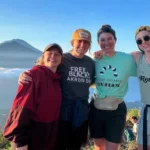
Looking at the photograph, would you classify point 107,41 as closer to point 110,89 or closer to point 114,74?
point 114,74

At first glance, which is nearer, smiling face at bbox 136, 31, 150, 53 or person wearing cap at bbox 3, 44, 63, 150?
person wearing cap at bbox 3, 44, 63, 150

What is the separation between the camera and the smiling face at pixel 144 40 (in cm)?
420

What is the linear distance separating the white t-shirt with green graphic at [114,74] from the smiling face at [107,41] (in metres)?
0.12

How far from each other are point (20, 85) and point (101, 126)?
4.63 feet

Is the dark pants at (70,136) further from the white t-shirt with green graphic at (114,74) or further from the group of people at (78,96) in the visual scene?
the white t-shirt with green graphic at (114,74)

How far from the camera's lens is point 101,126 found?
14.7 feet

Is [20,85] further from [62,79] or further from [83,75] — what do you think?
[83,75]

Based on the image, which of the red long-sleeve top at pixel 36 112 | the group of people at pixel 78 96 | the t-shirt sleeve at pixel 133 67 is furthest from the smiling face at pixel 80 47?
the t-shirt sleeve at pixel 133 67

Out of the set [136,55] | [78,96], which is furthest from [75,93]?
[136,55]

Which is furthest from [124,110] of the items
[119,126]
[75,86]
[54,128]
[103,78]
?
[54,128]

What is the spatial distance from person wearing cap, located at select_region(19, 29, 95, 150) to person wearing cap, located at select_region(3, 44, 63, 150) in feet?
0.65

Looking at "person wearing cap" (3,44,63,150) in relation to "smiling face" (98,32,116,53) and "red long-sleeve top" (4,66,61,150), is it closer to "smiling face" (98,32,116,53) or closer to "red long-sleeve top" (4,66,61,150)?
"red long-sleeve top" (4,66,61,150)

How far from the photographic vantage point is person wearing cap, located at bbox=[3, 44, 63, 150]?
3.59 m

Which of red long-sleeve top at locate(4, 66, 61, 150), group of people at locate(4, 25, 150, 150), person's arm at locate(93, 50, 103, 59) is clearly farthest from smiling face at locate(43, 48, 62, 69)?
person's arm at locate(93, 50, 103, 59)
